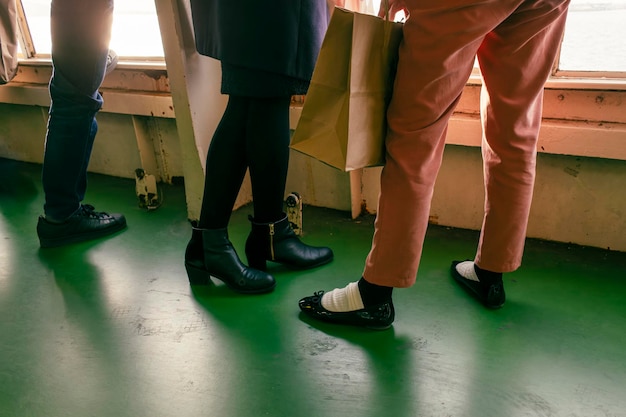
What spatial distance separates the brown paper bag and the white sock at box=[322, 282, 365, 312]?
431 mm

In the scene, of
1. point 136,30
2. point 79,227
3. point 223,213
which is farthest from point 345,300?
point 136,30

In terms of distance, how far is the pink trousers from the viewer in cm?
97

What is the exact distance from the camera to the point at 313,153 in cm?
106

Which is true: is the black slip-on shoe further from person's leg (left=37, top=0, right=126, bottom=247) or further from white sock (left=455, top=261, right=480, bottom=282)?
person's leg (left=37, top=0, right=126, bottom=247)

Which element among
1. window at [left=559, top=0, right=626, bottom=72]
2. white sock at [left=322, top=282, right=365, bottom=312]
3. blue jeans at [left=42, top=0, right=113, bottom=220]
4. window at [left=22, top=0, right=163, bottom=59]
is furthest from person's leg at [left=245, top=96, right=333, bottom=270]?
window at [left=22, top=0, right=163, bottom=59]

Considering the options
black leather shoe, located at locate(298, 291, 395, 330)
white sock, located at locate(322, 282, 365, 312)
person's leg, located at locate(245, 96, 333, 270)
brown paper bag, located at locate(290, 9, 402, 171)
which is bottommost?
black leather shoe, located at locate(298, 291, 395, 330)

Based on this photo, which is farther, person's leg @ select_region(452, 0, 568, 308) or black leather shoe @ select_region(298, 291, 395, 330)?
black leather shoe @ select_region(298, 291, 395, 330)

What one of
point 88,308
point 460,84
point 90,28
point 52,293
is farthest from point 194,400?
point 90,28

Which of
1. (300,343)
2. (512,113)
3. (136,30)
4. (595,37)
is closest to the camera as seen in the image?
(512,113)

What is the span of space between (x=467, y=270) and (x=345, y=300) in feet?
1.47

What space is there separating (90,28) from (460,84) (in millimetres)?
1325

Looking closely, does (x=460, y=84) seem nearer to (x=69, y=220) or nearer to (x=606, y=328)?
(x=606, y=328)

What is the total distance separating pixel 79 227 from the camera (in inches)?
77.4

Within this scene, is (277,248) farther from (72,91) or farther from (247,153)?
(72,91)
